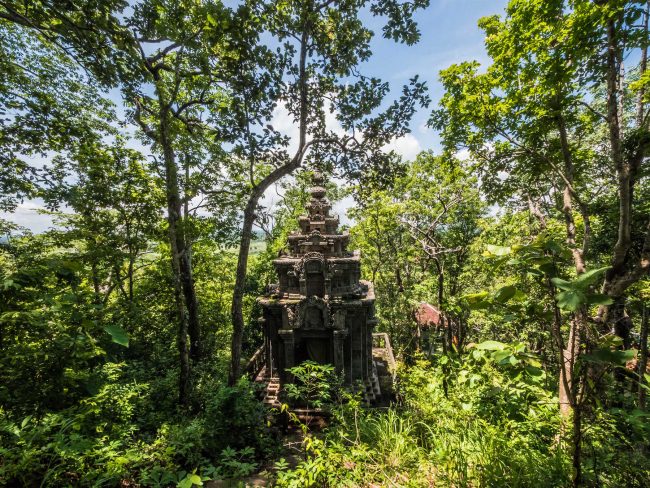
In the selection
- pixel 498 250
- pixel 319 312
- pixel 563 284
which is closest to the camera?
pixel 563 284

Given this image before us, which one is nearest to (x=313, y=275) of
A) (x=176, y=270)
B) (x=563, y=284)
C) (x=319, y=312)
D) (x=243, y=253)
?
(x=319, y=312)

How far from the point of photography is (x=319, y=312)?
10.8 metres

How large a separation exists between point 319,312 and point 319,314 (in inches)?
3.2

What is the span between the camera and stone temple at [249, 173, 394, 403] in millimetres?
10688

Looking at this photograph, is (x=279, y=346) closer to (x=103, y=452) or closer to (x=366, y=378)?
(x=366, y=378)

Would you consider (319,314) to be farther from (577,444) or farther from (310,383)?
(577,444)

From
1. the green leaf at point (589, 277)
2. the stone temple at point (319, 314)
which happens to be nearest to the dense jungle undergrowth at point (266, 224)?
the green leaf at point (589, 277)

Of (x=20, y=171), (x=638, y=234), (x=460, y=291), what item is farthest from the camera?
(x=460, y=291)

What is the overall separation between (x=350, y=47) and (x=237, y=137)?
11.1ft

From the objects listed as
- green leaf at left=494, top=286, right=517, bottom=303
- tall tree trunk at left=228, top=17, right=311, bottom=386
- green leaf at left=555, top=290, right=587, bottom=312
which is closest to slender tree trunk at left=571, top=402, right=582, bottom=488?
green leaf at left=494, top=286, right=517, bottom=303

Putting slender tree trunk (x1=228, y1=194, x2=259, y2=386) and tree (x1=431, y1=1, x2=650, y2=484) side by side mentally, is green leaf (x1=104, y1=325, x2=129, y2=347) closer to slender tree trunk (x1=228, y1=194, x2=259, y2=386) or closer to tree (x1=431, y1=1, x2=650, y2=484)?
tree (x1=431, y1=1, x2=650, y2=484)

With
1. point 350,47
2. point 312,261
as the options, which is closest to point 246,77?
point 350,47

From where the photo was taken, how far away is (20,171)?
8.38 metres

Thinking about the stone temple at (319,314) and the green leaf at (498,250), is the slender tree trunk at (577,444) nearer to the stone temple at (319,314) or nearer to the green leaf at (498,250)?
the green leaf at (498,250)
